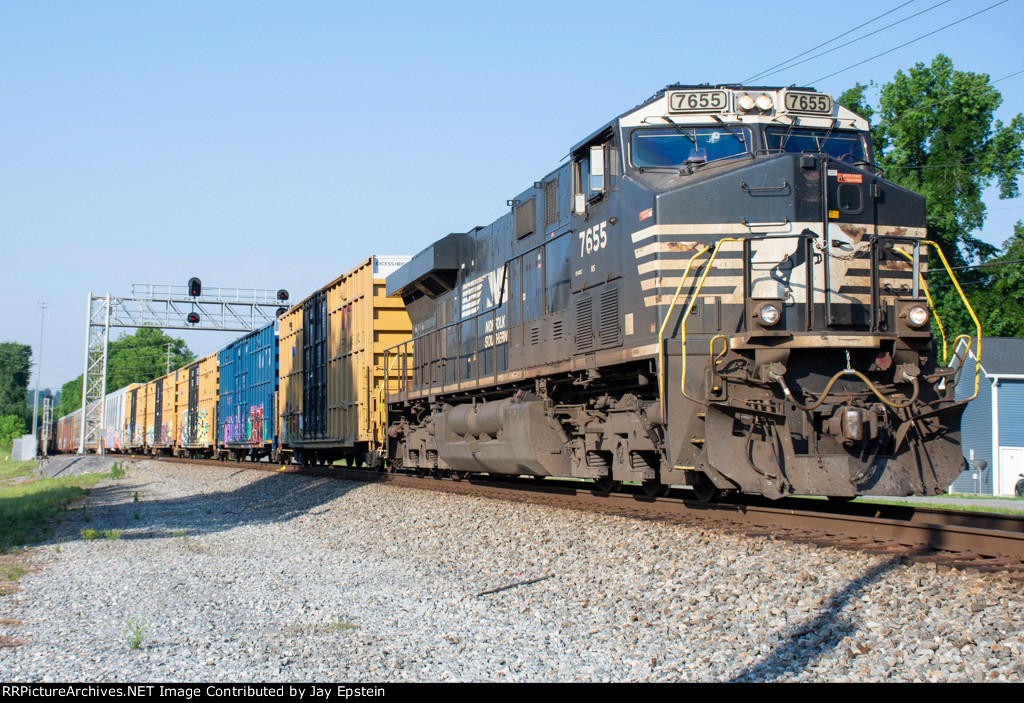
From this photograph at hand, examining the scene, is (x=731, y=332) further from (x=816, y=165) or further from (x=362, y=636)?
(x=362, y=636)

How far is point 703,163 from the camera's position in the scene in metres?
8.73

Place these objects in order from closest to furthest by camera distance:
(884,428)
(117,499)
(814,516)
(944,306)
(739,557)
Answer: (739,557)
(884,428)
(814,516)
(117,499)
(944,306)

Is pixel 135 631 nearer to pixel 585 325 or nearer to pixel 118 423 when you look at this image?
pixel 585 325

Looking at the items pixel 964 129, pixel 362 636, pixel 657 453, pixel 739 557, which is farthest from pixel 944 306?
pixel 362 636

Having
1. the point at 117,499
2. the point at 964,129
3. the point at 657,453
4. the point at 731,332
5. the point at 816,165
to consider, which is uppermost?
the point at 964,129

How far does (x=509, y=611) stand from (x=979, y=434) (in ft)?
91.2

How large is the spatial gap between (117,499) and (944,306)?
89.5 feet

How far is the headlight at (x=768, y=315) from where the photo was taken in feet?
25.0

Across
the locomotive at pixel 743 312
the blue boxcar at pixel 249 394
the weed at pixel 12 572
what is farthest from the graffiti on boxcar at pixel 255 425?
the weed at pixel 12 572

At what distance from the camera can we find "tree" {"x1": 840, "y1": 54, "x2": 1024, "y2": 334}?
33.1 metres

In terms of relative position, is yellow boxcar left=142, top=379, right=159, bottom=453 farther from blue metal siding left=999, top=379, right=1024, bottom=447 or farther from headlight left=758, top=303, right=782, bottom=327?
headlight left=758, top=303, right=782, bottom=327

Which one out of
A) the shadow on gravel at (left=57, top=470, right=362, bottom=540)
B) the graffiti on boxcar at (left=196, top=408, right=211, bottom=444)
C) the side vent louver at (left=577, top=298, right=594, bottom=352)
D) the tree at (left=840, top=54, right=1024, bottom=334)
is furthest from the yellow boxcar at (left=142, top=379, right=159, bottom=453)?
the side vent louver at (left=577, top=298, right=594, bottom=352)

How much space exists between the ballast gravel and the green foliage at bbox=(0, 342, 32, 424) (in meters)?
133

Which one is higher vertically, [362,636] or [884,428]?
[884,428]
